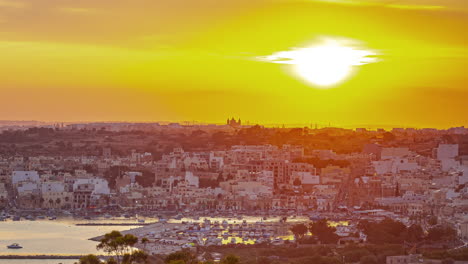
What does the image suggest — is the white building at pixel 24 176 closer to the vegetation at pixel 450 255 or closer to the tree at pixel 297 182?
the tree at pixel 297 182

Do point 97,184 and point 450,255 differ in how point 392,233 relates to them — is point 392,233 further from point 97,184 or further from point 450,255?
point 97,184

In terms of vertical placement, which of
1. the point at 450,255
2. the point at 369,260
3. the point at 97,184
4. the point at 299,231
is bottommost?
the point at 369,260

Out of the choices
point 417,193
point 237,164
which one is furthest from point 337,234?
point 237,164

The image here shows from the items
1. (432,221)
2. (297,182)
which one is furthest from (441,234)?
(297,182)

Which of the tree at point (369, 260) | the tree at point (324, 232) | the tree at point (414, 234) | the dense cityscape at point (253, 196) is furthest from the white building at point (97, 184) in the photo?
the tree at point (369, 260)

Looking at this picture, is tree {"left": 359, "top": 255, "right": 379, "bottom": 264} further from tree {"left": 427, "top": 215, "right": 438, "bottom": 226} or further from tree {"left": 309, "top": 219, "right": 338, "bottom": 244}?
tree {"left": 427, "top": 215, "right": 438, "bottom": 226}

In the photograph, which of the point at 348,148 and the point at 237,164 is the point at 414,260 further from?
the point at 348,148

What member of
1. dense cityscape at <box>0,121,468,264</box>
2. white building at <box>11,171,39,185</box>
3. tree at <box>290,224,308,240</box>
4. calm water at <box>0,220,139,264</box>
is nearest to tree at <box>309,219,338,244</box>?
dense cityscape at <box>0,121,468,264</box>
